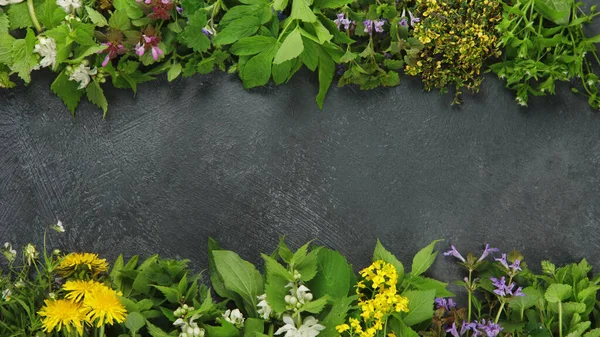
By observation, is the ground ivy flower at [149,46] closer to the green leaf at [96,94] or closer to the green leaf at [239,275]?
the green leaf at [96,94]

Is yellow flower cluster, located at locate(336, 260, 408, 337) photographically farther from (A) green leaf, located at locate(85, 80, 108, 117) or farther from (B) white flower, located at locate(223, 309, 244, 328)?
(A) green leaf, located at locate(85, 80, 108, 117)

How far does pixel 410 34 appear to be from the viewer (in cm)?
140

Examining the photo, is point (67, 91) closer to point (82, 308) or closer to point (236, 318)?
point (82, 308)

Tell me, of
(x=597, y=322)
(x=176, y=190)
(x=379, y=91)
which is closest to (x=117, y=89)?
(x=176, y=190)

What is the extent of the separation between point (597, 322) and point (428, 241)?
1.33ft

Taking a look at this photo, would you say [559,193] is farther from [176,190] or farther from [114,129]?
[114,129]

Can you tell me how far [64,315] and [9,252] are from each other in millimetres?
255

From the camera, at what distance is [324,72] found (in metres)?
1.40

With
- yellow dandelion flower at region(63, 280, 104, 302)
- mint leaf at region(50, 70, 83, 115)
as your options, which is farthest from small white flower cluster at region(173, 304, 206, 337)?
mint leaf at region(50, 70, 83, 115)

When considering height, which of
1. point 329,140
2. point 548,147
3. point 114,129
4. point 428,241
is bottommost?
point 428,241

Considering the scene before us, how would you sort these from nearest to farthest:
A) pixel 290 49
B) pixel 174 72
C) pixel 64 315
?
pixel 64 315 → pixel 290 49 → pixel 174 72

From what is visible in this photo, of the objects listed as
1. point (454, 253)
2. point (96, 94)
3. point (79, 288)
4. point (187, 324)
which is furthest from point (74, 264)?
point (454, 253)

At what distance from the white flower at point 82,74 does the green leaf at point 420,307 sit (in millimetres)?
855

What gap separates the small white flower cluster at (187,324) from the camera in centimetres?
124
